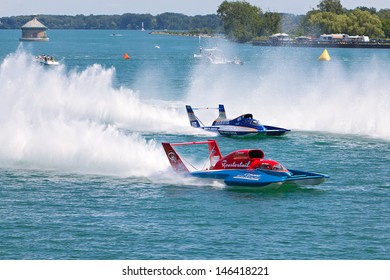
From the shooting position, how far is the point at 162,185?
126ft

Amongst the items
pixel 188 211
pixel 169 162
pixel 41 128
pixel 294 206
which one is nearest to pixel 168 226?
pixel 188 211

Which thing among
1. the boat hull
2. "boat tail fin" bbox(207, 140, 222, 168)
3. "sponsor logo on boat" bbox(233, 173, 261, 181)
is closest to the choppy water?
the boat hull

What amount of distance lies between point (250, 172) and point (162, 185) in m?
3.80

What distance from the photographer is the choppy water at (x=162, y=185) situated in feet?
96.7

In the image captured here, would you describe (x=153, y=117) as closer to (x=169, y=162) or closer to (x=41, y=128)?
(x=41, y=128)

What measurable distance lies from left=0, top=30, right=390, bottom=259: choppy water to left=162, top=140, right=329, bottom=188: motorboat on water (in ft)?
1.43

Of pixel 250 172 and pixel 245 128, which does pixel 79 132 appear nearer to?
pixel 250 172

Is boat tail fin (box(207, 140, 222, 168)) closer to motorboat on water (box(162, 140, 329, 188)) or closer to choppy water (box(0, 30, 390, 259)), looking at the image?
motorboat on water (box(162, 140, 329, 188))

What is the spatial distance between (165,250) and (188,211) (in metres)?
5.13

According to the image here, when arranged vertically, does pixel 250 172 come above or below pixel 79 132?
below

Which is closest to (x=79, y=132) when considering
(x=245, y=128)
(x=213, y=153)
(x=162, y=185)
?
(x=162, y=185)

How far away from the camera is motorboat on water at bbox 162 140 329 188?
121 ft

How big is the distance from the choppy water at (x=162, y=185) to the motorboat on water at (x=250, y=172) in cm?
44

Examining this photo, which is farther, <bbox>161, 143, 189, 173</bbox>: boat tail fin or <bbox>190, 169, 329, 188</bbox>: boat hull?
<bbox>161, 143, 189, 173</bbox>: boat tail fin
